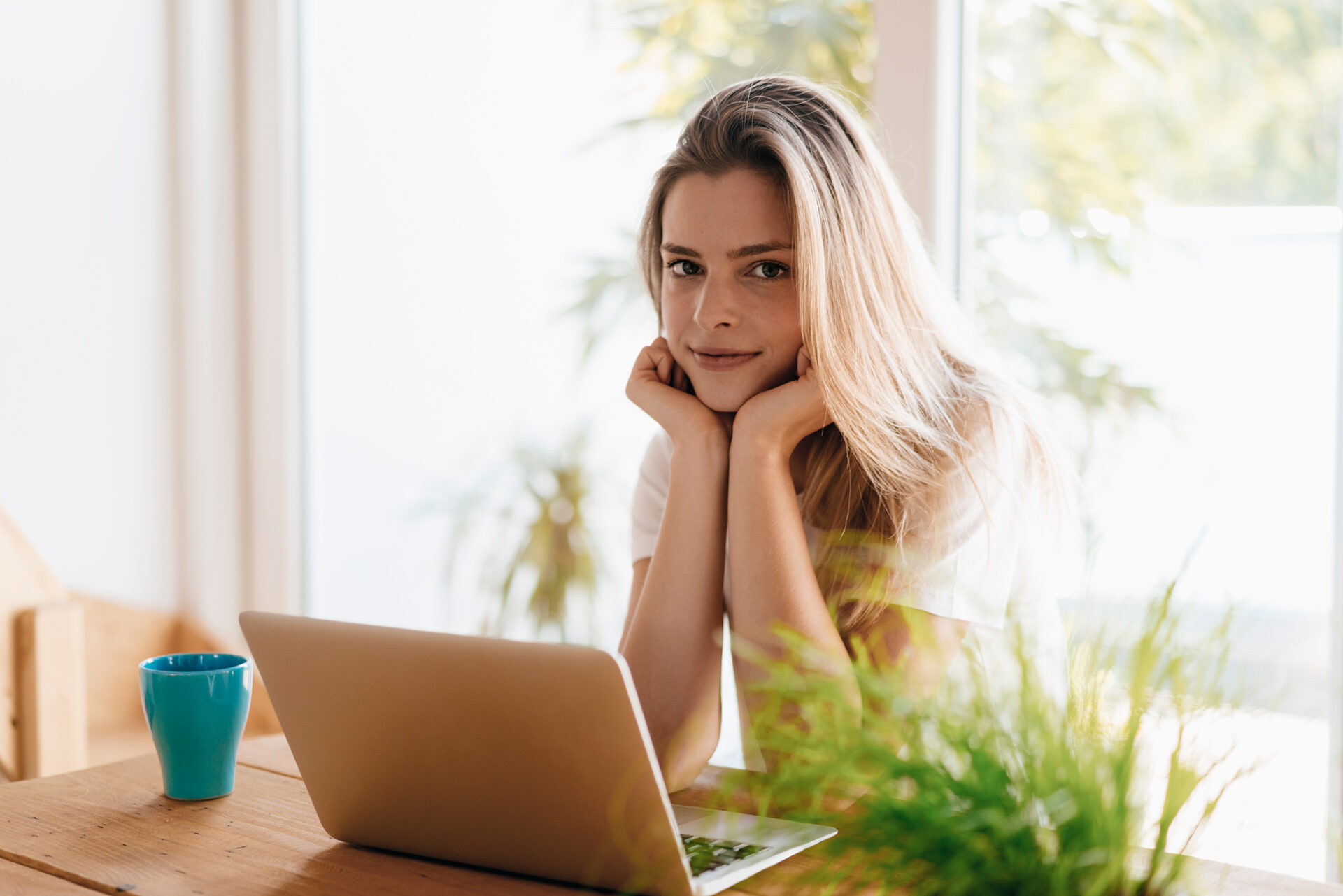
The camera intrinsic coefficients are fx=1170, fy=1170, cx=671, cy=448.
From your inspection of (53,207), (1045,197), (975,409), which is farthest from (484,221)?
(975,409)

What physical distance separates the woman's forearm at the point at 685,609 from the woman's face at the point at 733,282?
3.7 inches

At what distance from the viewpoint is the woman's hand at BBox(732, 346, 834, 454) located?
53.6 inches

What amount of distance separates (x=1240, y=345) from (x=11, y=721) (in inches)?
91.8

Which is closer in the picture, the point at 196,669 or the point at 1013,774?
the point at 1013,774

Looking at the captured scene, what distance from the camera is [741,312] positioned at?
141 cm

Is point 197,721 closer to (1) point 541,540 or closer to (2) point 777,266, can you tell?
(2) point 777,266

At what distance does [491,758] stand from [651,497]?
2.86ft

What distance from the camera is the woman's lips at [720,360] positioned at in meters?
1.45

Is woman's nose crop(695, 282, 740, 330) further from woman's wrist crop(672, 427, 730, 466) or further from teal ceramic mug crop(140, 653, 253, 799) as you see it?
teal ceramic mug crop(140, 653, 253, 799)

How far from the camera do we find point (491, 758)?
2.56ft

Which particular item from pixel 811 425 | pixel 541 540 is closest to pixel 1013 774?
pixel 811 425

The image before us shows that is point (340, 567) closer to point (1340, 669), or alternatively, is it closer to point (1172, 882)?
point (1340, 669)

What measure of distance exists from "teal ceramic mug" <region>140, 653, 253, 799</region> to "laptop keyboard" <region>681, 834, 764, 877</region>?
403mm

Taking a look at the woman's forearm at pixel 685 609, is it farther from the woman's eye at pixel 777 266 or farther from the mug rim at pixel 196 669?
the mug rim at pixel 196 669
